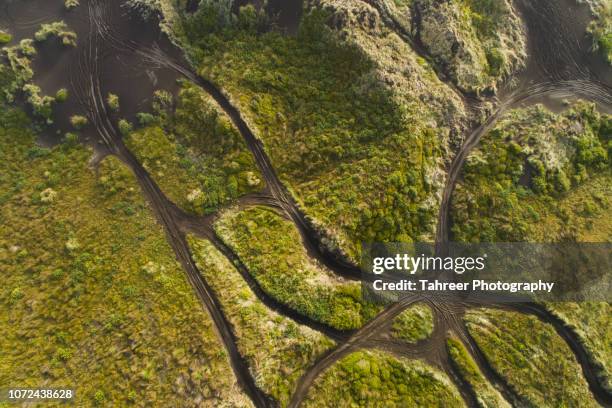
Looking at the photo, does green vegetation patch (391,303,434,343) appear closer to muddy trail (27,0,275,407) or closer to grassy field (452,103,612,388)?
grassy field (452,103,612,388)

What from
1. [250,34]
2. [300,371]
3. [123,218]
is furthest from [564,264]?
[123,218]

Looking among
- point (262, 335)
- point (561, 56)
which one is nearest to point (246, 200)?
point (262, 335)

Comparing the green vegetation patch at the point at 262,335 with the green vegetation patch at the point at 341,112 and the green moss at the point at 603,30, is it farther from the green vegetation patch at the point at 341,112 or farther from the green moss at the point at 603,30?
the green moss at the point at 603,30

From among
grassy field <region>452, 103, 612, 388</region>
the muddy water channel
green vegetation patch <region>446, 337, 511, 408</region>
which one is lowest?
green vegetation patch <region>446, 337, 511, 408</region>

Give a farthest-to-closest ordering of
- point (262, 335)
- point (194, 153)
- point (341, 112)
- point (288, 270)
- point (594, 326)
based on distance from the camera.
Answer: point (341, 112), point (194, 153), point (594, 326), point (288, 270), point (262, 335)

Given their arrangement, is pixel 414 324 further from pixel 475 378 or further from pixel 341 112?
pixel 341 112

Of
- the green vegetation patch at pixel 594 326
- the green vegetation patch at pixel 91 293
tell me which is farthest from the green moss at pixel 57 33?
the green vegetation patch at pixel 594 326

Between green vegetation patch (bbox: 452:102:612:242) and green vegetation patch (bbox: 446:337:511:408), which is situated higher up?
green vegetation patch (bbox: 452:102:612:242)

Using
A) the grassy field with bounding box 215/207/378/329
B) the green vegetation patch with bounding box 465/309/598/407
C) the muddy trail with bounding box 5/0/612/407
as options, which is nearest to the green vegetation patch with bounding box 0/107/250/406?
the muddy trail with bounding box 5/0/612/407
